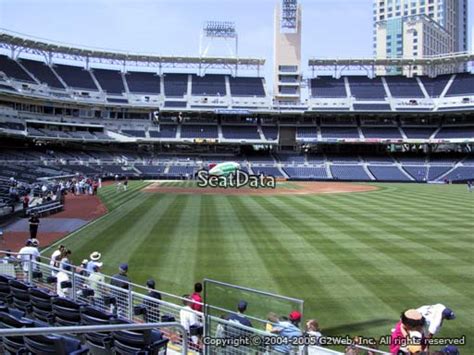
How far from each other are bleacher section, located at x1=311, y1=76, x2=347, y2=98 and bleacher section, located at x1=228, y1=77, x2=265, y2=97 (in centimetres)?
947

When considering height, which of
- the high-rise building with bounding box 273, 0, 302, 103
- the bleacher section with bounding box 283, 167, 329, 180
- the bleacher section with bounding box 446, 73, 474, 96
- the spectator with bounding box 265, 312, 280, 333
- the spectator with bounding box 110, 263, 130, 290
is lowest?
the spectator with bounding box 110, 263, 130, 290

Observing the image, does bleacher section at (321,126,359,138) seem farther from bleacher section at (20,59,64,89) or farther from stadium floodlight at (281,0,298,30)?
bleacher section at (20,59,64,89)

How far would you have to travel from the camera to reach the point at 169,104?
273ft

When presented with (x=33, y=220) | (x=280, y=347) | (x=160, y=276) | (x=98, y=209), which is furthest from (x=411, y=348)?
(x=98, y=209)

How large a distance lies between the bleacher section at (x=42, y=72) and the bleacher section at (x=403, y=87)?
56115 millimetres

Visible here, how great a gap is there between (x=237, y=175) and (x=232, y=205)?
87.1 ft

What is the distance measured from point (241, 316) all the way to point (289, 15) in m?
92.7

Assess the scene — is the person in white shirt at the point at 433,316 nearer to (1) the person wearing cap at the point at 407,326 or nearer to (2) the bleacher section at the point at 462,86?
(1) the person wearing cap at the point at 407,326

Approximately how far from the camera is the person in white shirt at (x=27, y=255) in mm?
11163

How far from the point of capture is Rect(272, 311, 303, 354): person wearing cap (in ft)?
17.1

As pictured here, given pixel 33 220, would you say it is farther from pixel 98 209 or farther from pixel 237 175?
A: pixel 237 175

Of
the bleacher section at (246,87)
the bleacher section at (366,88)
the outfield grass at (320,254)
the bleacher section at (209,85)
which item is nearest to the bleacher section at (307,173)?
the bleacher section at (366,88)

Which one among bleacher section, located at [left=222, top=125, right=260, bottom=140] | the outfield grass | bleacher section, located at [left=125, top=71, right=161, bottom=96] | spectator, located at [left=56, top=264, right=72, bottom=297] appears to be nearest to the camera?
spectator, located at [left=56, top=264, right=72, bottom=297]

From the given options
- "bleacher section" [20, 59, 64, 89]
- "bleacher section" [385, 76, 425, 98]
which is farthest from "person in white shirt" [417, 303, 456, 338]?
"bleacher section" [385, 76, 425, 98]
